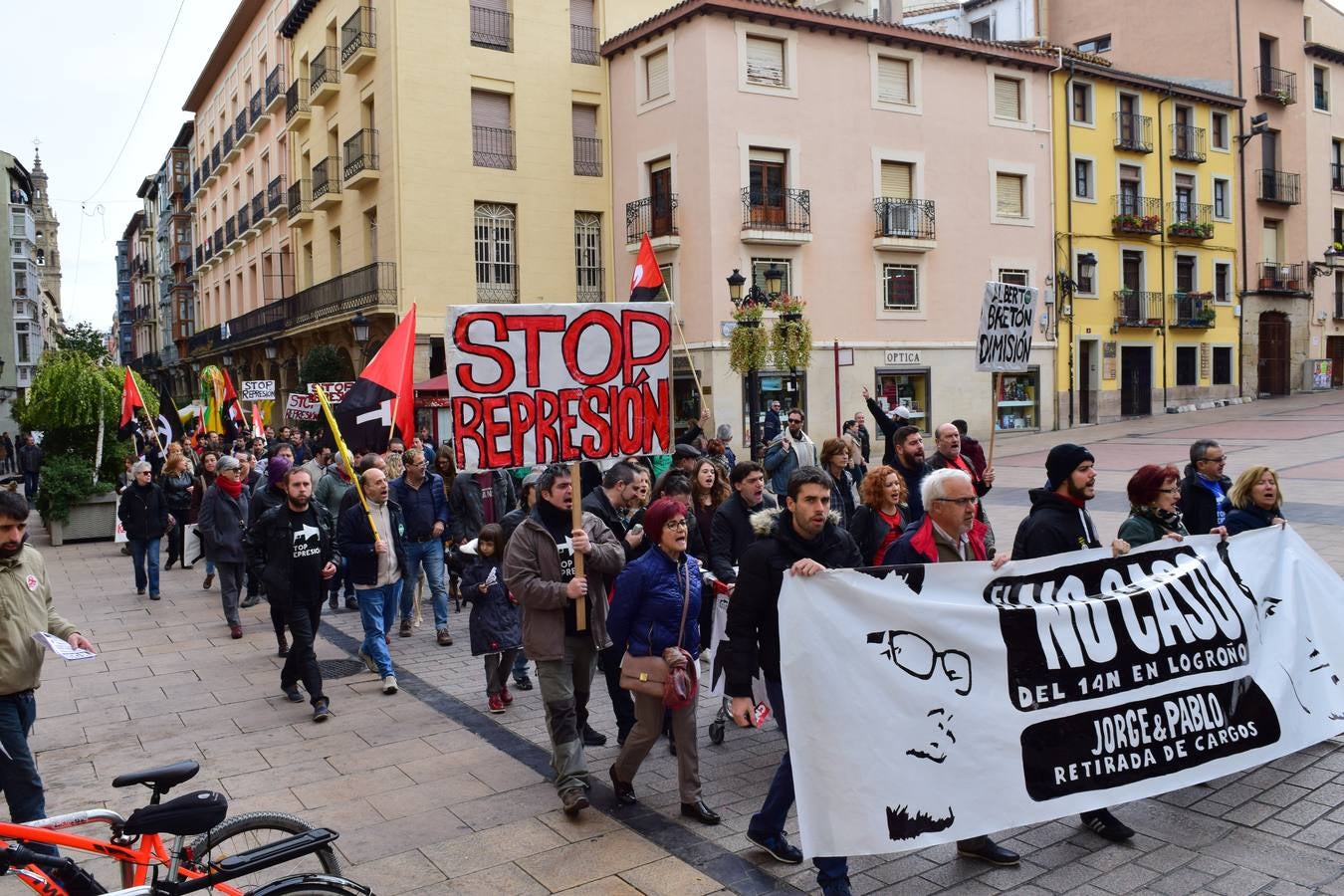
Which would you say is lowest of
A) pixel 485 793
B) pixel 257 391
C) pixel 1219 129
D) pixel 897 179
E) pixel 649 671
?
pixel 485 793

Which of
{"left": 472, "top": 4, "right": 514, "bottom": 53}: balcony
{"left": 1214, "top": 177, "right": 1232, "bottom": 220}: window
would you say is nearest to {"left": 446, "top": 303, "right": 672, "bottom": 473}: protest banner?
{"left": 472, "top": 4, "right": 514, "bottom": 53}: balcony

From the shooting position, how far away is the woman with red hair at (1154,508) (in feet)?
18.5

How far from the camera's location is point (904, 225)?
2862 cm

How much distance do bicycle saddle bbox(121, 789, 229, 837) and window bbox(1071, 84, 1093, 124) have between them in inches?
1328

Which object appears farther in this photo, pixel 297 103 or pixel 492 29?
pixel 297 103

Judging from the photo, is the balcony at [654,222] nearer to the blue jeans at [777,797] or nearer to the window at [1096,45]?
the window at [1096,45]

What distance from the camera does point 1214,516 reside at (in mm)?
6938

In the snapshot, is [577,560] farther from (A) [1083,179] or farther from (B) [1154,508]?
Result: (A) [1083,179]

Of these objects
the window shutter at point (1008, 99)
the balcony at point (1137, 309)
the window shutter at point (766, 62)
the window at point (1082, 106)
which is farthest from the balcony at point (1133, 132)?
the window shutter at point (766, 62)

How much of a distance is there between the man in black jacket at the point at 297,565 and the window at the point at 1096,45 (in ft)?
130

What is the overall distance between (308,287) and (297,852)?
105 ft

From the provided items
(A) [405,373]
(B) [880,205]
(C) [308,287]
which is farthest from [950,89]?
(A) [405,373]

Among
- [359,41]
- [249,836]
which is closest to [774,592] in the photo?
[249,836]

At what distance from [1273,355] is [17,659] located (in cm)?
4248
